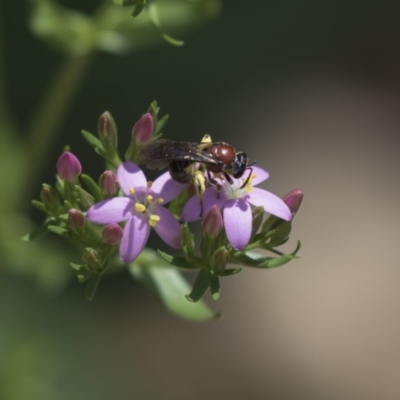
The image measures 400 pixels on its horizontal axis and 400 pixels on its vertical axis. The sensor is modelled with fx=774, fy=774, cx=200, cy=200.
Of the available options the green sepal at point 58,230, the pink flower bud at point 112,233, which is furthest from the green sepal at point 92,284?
the green sepal at point 58,230

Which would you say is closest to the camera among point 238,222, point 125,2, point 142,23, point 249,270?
point 238,222

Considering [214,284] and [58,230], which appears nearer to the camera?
[214,284]

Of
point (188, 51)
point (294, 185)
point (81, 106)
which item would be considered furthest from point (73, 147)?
point (294, 185)

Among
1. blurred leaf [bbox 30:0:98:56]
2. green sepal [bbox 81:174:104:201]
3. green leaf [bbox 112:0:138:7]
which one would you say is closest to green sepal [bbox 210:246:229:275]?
green sepal [bbox 81:174:104:201]

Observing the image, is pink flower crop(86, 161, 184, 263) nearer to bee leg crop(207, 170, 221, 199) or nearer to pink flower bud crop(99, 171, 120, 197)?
pink flower bud crop(99, 171, 120, 197)

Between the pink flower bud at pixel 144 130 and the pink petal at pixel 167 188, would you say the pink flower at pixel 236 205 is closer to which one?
the pink petal at pixel 167 188

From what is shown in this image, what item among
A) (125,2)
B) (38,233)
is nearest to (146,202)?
(38,233)

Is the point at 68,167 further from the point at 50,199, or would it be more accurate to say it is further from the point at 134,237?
the point at 134,237
